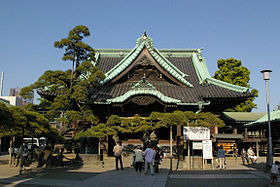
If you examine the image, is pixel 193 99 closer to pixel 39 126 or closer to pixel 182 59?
pixel 182 59

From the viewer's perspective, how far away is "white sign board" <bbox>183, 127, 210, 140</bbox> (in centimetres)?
1614

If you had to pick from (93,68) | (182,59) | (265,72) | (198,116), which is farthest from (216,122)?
(182,59)

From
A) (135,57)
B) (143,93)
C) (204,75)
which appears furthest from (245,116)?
(143,93)

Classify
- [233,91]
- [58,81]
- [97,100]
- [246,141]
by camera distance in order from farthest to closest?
[246,141] < [233,91] < [97,100] < [58,81]

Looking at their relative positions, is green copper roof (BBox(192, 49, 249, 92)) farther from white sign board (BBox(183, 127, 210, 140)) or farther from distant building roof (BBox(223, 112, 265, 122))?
white sign board (BBox(183, 127, 210, 140))

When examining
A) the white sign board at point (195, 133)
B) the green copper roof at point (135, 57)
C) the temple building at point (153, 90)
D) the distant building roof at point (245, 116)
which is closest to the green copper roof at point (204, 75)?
the temple building at point (153, 90)

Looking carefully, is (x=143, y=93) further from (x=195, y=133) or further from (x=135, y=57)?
(x=195, y=133)

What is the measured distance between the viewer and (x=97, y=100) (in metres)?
22.2

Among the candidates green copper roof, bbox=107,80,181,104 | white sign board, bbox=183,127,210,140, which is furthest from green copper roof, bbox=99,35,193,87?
white sign board, bbox=183,127,210,140

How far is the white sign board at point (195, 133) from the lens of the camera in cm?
1614

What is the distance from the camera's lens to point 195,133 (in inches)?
639

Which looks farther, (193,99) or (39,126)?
(193,99)

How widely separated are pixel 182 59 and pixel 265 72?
1782cm

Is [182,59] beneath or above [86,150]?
above
